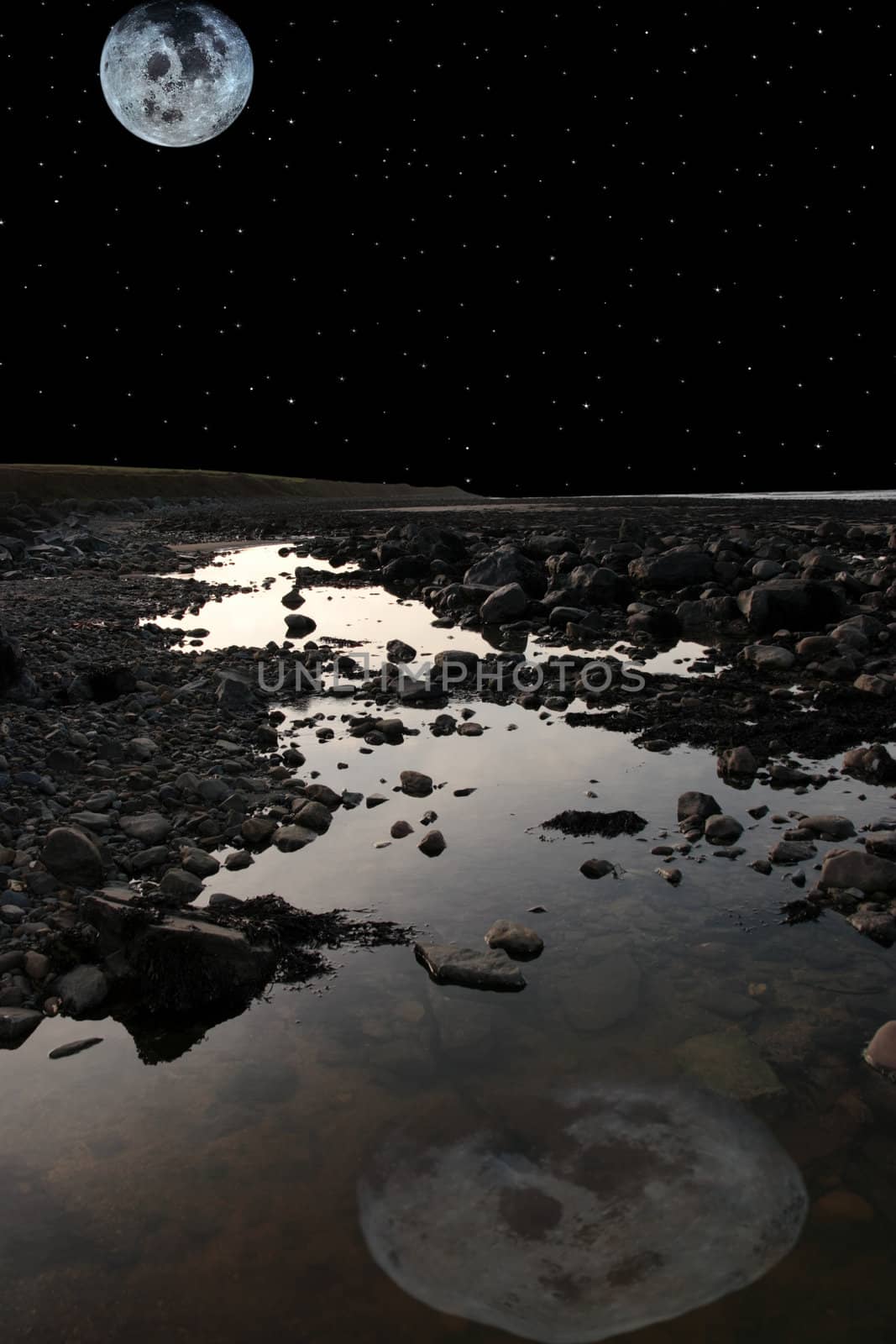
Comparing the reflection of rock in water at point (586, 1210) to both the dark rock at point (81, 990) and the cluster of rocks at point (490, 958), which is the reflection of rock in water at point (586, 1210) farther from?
the dark rock at point (81, 990)

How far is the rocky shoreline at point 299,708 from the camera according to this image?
3574mm

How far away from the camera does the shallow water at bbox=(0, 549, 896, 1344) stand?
2191mm

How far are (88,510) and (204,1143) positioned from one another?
3904cm

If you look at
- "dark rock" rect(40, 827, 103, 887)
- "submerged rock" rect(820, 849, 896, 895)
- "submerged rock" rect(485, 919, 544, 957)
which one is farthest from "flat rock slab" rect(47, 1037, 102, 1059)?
"submerged rock" rect(820, 849, 896, 895)

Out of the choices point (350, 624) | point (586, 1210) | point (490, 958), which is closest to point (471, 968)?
point (490, 958)

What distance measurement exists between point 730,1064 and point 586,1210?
785 millimetres

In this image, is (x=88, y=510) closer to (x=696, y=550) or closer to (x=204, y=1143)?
(x=696, y=550)

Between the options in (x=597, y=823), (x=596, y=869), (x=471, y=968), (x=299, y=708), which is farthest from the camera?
(x=299, y=708)

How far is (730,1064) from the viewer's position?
3000mm

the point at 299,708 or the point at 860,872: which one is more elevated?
the point at 860,872

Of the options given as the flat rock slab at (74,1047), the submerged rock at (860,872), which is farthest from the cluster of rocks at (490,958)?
the submerged rock at (860,872)

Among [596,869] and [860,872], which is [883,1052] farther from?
[596,869]

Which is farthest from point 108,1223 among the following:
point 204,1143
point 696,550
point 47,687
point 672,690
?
point 696,550

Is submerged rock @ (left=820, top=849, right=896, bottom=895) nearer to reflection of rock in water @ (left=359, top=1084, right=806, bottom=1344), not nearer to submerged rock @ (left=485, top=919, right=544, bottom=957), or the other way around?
submerged rock @ (left=485, top=919, right=544, bottom=957)
